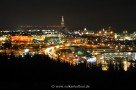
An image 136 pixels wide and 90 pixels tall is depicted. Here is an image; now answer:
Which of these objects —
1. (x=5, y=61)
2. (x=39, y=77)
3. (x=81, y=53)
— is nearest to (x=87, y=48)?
(x=81, y=53)

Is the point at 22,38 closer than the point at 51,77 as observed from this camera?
No

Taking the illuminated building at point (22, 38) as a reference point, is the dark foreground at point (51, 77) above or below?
below

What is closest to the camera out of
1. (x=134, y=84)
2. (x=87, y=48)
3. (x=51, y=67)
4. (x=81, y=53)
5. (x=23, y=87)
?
(x=23, y=87)

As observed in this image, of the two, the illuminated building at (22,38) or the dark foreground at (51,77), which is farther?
the illuminated building at (22,38)

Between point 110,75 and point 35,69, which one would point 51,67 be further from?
point 110,75

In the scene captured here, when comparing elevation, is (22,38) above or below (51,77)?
above

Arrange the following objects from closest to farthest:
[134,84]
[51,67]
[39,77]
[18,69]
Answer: [134,84], [39,77], [18,69], [51,67]

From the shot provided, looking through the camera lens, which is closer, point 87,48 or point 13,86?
point 13,86
